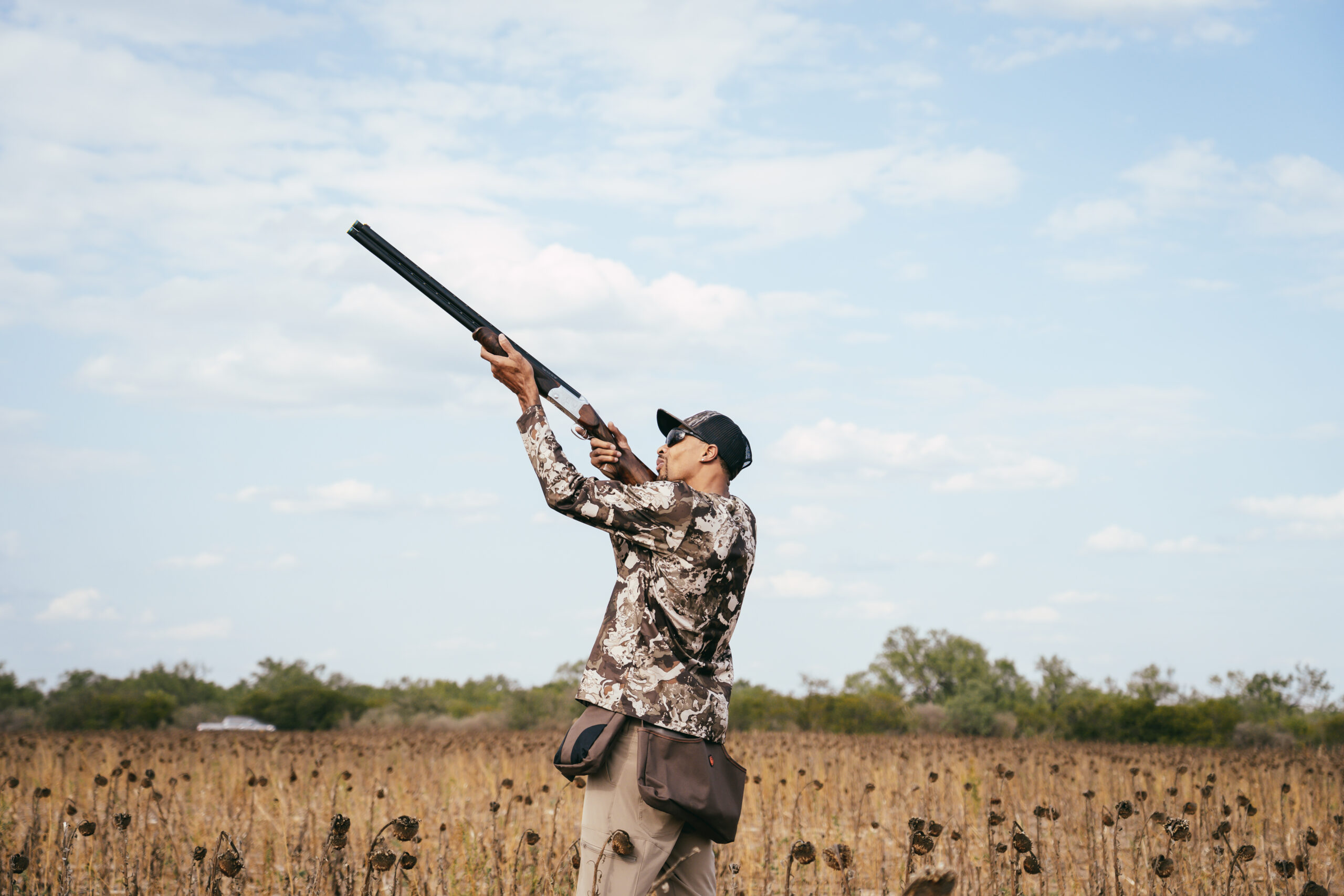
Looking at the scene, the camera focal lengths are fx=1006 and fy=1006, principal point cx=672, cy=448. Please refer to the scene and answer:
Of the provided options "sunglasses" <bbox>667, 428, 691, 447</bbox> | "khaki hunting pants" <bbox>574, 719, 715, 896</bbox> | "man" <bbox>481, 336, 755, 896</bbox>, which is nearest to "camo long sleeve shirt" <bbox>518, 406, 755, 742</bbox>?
"man" <bbox>481, 336, 755, 896</bbox>

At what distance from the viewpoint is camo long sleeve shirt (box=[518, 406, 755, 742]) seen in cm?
321

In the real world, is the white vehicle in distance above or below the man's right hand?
below

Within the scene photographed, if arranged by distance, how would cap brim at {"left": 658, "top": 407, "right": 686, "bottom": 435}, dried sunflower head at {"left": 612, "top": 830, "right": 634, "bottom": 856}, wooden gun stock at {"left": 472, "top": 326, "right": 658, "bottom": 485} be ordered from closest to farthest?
1. dried sunflower head at {"left": 612, "top": 830, "right": 634, "bottom": 856}
2. cap brim at {"left": 658, "top": 407, "right": 686, "bottom": 435}
3. wooden gun stock at {"left": 472, "top": 326, "right": 658, "bottom": 485}

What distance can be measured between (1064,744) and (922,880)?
18718mm

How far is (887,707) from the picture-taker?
2677 centimetres

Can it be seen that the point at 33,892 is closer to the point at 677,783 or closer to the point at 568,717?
the point at 677,783

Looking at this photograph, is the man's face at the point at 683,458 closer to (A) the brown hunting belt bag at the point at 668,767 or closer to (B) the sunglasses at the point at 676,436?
(B) the sunglasses at the point at 676,436

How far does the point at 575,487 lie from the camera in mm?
3252

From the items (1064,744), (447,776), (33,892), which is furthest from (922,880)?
(1064,744)

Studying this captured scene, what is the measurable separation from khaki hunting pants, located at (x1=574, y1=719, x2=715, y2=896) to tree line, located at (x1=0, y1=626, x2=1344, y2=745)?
74.1 ft

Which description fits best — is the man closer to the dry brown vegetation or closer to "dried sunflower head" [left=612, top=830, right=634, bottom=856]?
"dried sunflower head" [left=612, top=830, right=634, bottom=856]

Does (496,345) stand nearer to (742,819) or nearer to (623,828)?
(623,828)

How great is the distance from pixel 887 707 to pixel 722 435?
24783 millimetres

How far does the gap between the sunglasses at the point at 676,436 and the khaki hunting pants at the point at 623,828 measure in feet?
3.33
